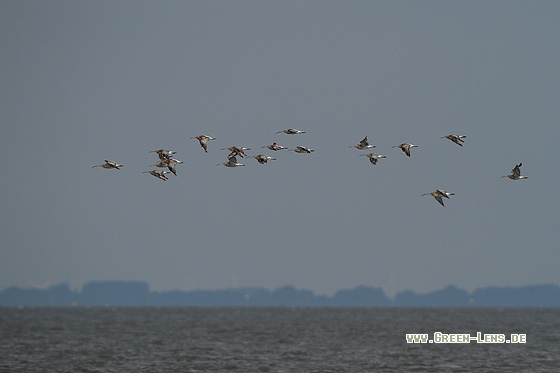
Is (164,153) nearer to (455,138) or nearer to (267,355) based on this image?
(455,138)

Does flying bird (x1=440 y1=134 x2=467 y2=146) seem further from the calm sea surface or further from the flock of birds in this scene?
the calm sea surface

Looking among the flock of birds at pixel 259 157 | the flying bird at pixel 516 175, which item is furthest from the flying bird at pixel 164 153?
the flying bird at pixel 516 175

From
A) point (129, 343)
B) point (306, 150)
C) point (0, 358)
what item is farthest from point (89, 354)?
point (306, 150)

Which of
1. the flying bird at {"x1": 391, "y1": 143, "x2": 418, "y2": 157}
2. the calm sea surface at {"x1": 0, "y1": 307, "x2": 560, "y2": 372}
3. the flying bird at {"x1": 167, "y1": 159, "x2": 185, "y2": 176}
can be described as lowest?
the calm sea surface at {"x1": 0, "y1": 307, "x2": 560, "y2": 372}

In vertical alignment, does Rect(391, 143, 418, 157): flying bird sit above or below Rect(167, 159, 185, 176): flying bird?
above

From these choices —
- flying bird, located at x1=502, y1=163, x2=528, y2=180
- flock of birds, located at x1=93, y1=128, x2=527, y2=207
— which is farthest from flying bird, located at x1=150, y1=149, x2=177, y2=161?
flying bird, located at x1=502, y1=163, x2=528, y2=180

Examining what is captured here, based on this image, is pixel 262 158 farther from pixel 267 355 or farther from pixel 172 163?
pixel 267 355

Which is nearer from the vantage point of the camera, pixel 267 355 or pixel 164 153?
pixel 164 153

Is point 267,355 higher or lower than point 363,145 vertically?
lower

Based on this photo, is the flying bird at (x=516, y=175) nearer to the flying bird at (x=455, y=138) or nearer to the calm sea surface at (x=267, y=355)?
the flying bird at (x=455, y=138)

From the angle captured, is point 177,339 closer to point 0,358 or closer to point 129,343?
point 129,343

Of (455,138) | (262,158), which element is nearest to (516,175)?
(455,138)

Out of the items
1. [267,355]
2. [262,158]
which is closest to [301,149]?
[262,158]

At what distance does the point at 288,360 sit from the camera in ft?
262
